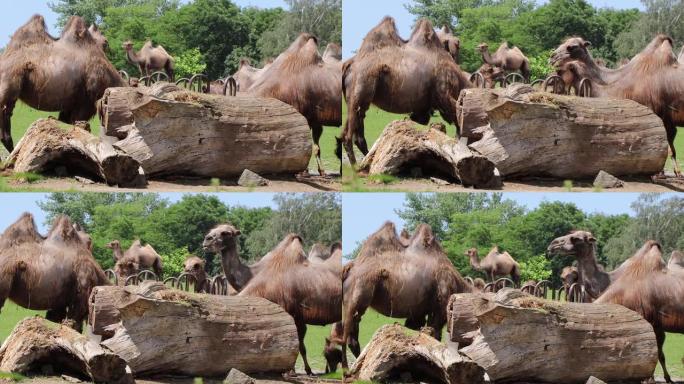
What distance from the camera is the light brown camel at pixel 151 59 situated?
23969mm

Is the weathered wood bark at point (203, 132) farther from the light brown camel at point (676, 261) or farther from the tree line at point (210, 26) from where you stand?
the light brown camel at point (676, 261)

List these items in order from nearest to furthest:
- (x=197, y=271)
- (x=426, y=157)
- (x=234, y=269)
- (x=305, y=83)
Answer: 1. (x=426, y=157)
2. (x=305, y=83)
3. (x=234, y=269)
4. (x=197, y=271)

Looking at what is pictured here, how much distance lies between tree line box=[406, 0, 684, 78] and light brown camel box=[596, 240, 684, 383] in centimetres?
Result: 279

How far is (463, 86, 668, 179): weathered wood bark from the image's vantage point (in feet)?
70.1

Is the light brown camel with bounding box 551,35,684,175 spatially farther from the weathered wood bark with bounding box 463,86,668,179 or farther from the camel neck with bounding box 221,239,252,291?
the camel neck with bounding box 221,239,252,291

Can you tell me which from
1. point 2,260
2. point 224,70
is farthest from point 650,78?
point 2,260

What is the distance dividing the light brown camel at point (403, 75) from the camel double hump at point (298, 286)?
2049mm

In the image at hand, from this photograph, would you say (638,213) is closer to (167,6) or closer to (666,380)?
(666,380)

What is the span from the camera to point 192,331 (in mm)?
22000

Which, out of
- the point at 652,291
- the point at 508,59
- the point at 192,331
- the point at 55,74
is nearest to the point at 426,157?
the point at 508,59

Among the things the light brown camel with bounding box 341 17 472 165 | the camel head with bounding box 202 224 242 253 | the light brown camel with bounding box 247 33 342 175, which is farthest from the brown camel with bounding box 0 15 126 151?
the light brown camel with bounding box 341 17 472 165

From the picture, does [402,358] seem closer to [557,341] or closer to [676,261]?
[557,341]

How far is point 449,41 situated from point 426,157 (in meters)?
2.14

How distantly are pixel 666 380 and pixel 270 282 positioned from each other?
17.2 feet
